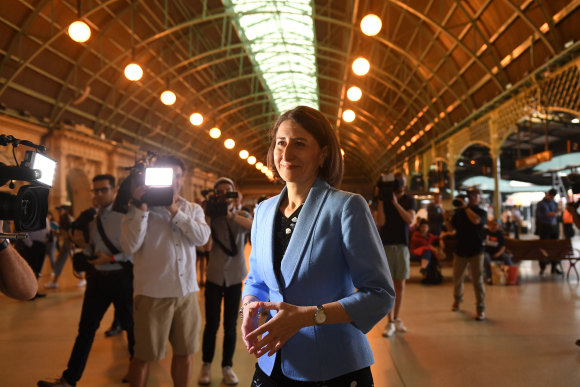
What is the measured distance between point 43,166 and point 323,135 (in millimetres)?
1176

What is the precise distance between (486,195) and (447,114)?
384 inches

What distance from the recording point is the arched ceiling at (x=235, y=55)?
11758 millimetres

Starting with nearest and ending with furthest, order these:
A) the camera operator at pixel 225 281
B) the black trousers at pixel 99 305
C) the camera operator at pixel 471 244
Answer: the black trousers at pixel 99 305, the camera operator at pixel 225 281, the camera operator at pixel 471 244

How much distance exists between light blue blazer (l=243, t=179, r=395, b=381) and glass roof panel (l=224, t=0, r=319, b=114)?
1168cm

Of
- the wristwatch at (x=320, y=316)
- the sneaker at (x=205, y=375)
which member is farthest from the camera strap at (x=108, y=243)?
the wristwatch at (x=320, y=316)

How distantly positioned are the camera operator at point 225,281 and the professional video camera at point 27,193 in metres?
2.16

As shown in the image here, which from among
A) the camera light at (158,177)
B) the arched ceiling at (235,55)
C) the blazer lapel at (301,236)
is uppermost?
the arched ceiling at (235,55)

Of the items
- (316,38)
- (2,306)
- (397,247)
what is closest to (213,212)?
(397,247)

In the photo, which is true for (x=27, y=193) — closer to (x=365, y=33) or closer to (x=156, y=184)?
(x=156, y=184)

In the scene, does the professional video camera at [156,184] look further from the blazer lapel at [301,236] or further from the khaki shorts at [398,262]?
the khaki shorts at [398,262]

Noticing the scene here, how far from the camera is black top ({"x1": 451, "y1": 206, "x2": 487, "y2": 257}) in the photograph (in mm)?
5820

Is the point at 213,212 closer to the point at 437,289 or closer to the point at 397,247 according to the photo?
the point at 397,247

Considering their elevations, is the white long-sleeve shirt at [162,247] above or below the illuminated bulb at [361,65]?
below

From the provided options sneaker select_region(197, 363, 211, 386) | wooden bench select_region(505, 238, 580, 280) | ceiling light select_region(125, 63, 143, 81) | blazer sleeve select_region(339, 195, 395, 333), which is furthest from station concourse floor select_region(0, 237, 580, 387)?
ceiling light select_region(125, 63, 143, 81)
